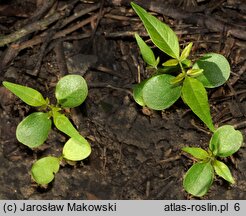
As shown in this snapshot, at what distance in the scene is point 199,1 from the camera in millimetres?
1555

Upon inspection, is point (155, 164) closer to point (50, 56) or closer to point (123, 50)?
point (123, 50)

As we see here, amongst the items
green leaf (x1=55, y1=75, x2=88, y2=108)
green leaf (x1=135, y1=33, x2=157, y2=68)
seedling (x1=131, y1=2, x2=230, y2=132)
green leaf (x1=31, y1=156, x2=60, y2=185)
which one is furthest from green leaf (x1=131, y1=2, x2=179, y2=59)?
green leaf (x1=31, y1=156, x2=60, y2=185)

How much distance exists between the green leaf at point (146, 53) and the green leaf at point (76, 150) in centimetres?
34

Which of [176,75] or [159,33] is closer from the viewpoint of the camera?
[159,33]

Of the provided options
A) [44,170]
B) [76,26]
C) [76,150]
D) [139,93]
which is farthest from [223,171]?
[76,26]

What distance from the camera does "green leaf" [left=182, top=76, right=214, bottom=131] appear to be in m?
1.34

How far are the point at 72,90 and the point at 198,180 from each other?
50 cm

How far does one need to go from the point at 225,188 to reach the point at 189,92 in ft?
1.34

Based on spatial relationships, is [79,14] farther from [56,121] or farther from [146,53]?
[56,121]

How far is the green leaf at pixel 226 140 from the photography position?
1472mm

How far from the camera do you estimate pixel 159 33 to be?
53.2 inches

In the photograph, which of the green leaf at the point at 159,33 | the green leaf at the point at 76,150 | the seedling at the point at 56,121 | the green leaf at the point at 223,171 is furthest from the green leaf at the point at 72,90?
the green leaf at the point at 223,171

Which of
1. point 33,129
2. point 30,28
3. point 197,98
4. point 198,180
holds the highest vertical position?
point 30,28

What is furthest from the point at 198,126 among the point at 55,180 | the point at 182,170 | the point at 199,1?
the point at 55,180
